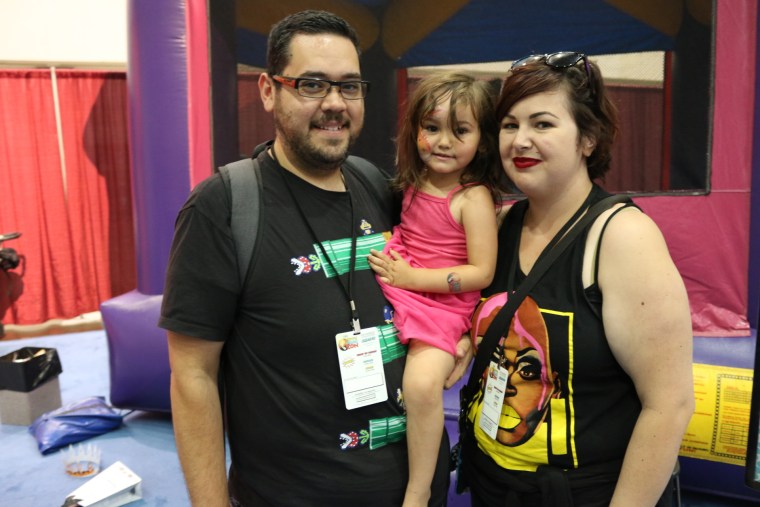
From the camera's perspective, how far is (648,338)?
4.13 ft

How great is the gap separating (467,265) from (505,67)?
191 centimetres

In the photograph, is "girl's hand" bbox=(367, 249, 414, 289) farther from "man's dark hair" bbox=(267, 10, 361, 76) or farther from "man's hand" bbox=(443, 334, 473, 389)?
"man's dark hair" bbox=(267, 10, 361, 76)

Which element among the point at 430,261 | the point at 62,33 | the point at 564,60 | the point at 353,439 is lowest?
the point at 353,439

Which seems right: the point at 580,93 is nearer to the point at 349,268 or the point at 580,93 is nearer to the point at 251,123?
the point at 349,268

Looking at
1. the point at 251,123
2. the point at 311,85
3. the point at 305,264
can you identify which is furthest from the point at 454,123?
the point at 251,123

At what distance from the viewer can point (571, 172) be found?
1.41 m

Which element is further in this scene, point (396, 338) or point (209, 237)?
point (396, 338)

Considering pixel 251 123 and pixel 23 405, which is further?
pixel 23 405

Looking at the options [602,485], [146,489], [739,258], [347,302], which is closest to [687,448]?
[739,258]

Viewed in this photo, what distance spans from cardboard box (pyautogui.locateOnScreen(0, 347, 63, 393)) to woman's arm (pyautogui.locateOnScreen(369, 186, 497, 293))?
323 cm

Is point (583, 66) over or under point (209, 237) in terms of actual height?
over

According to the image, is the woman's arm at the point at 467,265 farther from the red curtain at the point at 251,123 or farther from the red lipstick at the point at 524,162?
the red curtain at the point at 251,123

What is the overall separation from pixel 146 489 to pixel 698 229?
2976 millimetres

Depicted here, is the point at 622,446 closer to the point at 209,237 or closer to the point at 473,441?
the point at 473,441
